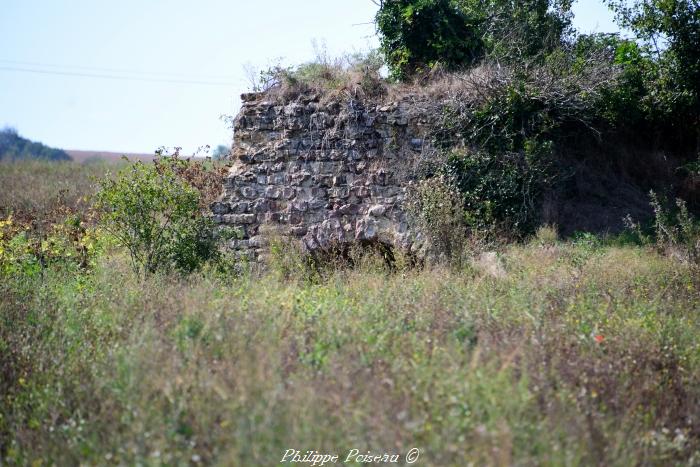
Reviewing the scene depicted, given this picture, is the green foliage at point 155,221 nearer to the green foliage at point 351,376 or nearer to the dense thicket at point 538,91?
the green foliage at point 351,376

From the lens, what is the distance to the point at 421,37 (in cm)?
1315

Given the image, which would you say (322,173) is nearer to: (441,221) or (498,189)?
(441,221)

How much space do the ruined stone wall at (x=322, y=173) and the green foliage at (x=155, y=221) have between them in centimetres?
153

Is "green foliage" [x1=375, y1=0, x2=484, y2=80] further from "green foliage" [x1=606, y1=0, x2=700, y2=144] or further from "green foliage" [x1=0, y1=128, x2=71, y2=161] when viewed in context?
"green foliage" [x1=0, y1=128, x2=71, y2=161]

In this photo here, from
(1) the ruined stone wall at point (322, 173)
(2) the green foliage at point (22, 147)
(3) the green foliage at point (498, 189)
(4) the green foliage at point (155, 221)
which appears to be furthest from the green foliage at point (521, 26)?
(2) the green foliage at point (22, 147)

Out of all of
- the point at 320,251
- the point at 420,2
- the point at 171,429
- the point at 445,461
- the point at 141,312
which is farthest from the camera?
the point at 420,2

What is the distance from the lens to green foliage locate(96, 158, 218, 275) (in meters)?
9.17

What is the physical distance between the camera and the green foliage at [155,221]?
30.1 feet

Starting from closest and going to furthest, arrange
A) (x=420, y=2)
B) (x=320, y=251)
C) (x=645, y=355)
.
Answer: (x=645, y=355)
(x=320, y=251)
(x=420, y=2)

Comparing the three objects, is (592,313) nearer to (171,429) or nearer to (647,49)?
(171,429)

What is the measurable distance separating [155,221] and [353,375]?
5793mm

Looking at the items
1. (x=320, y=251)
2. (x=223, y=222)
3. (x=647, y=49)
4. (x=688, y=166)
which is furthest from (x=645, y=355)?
(x=647, y=49)

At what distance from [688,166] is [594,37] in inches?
157

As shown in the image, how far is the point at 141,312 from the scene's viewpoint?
20.1 ft
